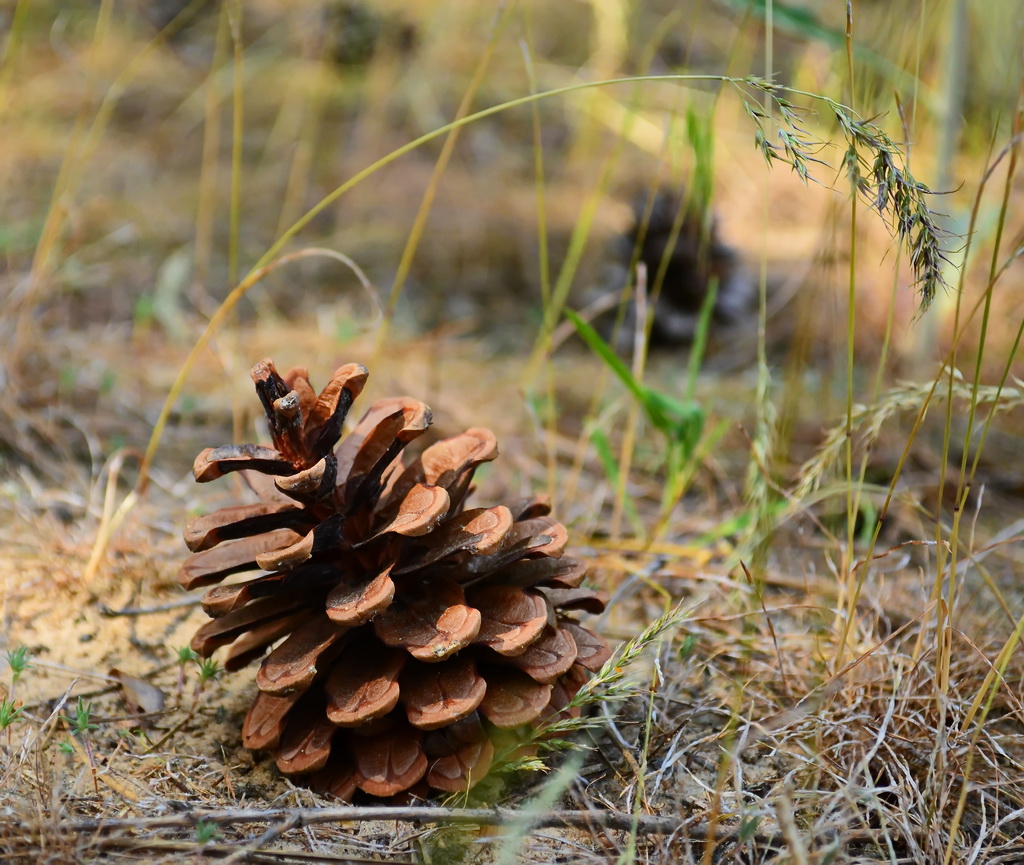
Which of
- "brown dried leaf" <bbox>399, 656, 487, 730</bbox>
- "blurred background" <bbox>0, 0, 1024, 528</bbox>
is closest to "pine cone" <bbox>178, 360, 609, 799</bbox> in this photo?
"brown dried leaf" <bbox>399, 656, 487, 730</bbox>

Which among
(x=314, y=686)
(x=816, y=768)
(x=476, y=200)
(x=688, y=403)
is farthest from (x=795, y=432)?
(x=476, y=200)

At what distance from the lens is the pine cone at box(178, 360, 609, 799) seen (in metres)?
1.02

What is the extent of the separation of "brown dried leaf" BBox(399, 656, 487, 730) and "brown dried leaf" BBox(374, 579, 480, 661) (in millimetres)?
56

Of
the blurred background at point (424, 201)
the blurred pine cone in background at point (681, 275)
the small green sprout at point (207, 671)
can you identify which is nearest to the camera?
the small green sprout at point (207, 671)

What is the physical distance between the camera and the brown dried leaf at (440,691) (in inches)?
39.1

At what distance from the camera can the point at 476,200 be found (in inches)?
140

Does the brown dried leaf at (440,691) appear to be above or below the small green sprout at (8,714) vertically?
above

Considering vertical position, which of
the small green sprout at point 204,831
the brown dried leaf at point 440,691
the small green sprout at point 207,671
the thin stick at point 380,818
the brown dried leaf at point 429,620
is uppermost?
the brown dried leaf at point 429,620

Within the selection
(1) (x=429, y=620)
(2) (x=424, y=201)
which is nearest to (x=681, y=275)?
(2) (x=424, y=201)

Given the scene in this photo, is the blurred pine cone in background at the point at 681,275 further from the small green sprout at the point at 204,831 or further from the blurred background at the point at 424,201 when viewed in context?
the small green sprout at the point at 204,831

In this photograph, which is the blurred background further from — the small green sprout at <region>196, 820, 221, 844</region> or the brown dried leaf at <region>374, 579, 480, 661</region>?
the small green sprout at <region>196, 820, 221, 844</region>

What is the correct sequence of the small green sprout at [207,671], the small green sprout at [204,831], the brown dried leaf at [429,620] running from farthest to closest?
1. the small green sprout at [207,671]
2. the brown dried leaf at [429,620]
3. the small green sprout at [204,831]

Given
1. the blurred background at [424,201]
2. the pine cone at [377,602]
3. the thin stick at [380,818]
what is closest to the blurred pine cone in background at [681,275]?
the blurred background at [424,201]

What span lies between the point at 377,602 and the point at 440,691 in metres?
0.15
